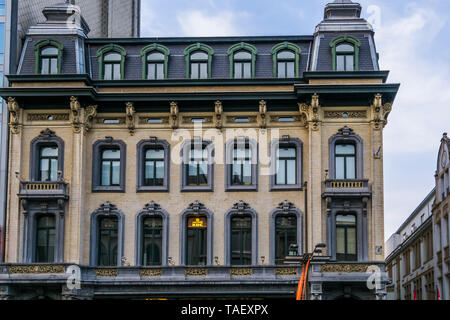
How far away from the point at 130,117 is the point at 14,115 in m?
6.56

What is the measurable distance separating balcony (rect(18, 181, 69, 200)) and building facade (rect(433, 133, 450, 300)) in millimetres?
29282

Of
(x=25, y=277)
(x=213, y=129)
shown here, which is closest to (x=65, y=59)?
(x=213, y=129)

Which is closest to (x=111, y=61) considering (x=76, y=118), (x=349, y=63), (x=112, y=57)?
(x=112, y=57)

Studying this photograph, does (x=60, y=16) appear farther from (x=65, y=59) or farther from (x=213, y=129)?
(x=213, y=129)

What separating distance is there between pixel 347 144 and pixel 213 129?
759cm

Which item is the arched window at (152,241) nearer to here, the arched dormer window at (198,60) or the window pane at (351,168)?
the arched dormer window at (198,60)

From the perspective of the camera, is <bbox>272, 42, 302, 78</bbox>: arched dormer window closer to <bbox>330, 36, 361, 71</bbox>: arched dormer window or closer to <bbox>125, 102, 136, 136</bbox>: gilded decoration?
<bbox>330, 36, 361, 71</bbox>: arched dormer window

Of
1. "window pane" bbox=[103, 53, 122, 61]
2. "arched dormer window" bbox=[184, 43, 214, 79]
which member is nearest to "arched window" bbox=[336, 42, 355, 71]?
"arched dormer window" bbox=[184, 43, 214, 79]

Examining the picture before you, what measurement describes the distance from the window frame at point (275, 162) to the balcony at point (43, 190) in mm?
11418

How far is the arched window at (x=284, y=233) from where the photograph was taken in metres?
39.7

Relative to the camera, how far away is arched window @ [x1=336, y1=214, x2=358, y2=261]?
3897 cm

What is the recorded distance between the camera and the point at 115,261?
40.1 metres

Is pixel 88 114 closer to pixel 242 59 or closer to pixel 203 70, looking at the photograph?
pixel 203 70

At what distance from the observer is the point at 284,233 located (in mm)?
39875
